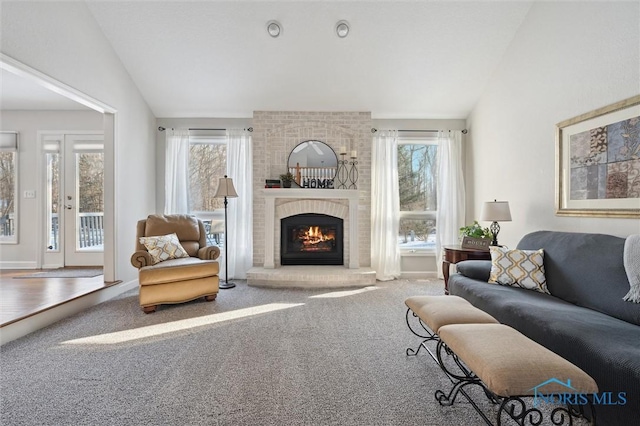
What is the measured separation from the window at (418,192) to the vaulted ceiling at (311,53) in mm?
602

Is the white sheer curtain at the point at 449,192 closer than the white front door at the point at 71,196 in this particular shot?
Yes

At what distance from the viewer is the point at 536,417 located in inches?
73.4

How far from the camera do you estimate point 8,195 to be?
5637 millimetres

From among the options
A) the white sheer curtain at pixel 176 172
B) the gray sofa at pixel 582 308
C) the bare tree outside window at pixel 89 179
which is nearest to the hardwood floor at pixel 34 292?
the bare tree outside window at pixel 89 179

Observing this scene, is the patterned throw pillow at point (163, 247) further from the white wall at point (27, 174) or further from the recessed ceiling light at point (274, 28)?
the white wall at point (27, 174)

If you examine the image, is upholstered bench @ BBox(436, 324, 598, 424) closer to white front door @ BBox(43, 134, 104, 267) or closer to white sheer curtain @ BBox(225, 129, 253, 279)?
white sheer curtain @ BBox(225, 129, 253, 279)

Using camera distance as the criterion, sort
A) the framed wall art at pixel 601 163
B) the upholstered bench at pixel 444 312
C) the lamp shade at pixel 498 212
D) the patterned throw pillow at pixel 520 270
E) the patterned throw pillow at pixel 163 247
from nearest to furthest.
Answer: the upholstered bench at pixel 444 312, the framed wall art at pixel 601 163, the patterned throw pillow at pixel 520 270, the lamp shade at pixel 498 212, the patterned throw pillow at pixel 163 247

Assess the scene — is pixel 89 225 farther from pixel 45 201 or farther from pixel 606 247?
pixel 606 247

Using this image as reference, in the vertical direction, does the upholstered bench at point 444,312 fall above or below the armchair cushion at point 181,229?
below

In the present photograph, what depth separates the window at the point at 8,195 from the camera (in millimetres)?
5605

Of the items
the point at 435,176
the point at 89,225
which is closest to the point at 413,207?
the point at 435,176

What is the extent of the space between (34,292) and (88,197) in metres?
2.28

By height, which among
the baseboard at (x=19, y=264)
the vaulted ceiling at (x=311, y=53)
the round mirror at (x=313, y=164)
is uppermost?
the vaulted ceiling at (x=311, y=53)

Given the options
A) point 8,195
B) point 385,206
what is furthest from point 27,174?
point 385,206
